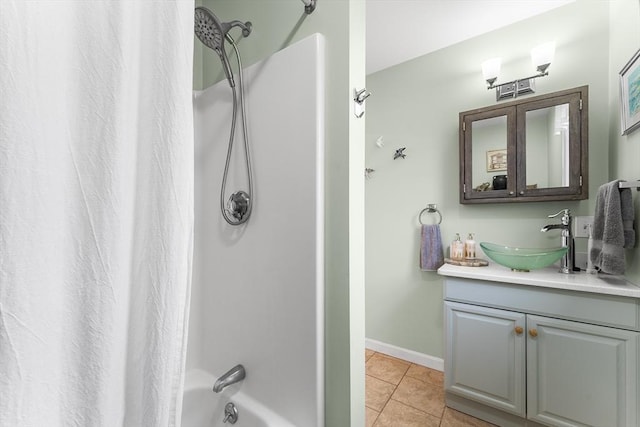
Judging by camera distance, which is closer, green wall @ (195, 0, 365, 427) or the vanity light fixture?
green wall @ (195, 0, 365, 427)

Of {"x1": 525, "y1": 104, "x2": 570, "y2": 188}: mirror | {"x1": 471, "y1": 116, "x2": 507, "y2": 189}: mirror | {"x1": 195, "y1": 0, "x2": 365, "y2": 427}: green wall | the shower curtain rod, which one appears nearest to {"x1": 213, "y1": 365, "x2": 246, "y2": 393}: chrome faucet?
{"x1": 195, "y1": 0, "x2": 365, "y2": 427}: green wall

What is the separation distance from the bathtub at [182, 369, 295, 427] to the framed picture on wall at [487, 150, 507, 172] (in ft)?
6.25

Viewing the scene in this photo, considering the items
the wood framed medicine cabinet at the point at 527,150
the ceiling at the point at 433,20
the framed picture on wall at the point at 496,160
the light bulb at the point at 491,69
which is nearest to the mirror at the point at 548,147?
the wood framed medicine cabinet at the point at 527,150

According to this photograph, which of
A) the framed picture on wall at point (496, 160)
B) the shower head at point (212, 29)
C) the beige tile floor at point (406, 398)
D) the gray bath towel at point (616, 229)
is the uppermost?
the shower head at point (212, 29)

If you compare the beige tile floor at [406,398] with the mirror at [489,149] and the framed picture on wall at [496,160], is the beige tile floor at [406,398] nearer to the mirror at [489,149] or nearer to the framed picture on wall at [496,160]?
the mirror at [489,149]

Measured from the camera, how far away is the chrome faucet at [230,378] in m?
0.99

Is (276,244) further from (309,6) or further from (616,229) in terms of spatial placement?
(616,229)

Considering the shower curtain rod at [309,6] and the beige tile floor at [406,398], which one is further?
the beige tile floor at [406,398]

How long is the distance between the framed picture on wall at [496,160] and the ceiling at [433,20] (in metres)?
0.89

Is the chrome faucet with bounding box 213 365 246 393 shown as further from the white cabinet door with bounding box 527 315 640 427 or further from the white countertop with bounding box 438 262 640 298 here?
the white cabinet door with bounding box 527 315 640 427

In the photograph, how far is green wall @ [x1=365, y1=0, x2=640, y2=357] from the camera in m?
1.51

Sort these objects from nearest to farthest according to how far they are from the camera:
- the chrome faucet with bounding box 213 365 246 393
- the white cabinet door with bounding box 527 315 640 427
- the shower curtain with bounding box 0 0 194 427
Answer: the shower curtain with bounding box 0 0 194 427 → the chrome faucet with bounding box 213 365 246 393 → the white cabinet door with bounding box 527 315 640 427

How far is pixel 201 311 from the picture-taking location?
124cm

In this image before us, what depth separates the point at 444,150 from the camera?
200 centimetres
